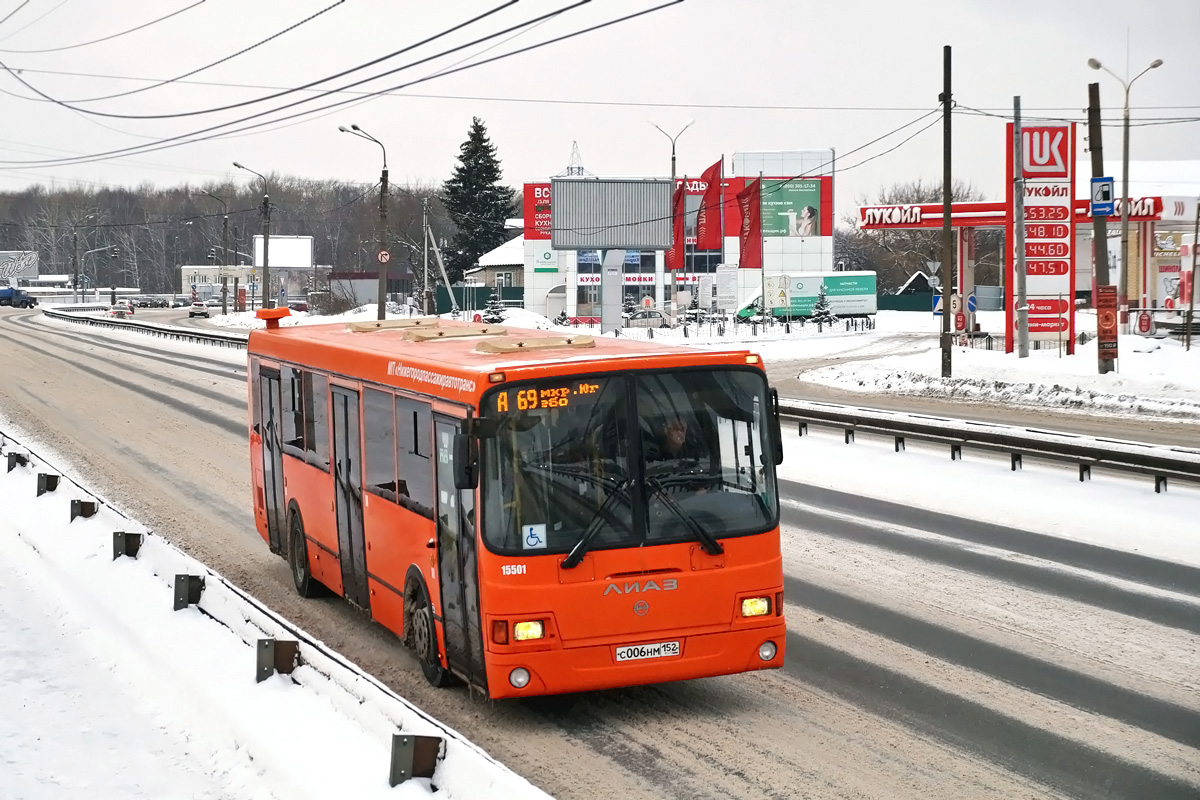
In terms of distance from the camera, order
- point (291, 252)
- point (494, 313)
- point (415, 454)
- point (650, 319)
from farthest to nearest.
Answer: point (291, 252)
point (494, 313)
point (650, 319)
point (415, 454)

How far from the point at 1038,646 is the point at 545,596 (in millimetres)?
4138

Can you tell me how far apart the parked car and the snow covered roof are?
123ft

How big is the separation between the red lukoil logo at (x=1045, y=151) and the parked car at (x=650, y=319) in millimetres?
36141

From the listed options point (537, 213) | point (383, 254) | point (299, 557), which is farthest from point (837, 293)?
point (299, 557)

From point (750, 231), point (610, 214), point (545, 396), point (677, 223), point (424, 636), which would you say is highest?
point (610, 214)

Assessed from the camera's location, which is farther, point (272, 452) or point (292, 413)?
point (272, 452)

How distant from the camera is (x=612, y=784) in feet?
23.6

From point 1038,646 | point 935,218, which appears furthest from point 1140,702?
point 935,218

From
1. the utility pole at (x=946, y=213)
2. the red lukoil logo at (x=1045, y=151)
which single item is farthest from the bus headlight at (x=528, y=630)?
the red lukoil logo at (x=1045, y=151)

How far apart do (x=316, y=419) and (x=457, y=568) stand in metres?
3.90

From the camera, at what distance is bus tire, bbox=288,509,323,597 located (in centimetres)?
1248

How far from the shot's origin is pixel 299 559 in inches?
502

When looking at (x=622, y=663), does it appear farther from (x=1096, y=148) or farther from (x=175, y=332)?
(x=175, y=332)

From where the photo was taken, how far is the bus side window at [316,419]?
38.3ft
